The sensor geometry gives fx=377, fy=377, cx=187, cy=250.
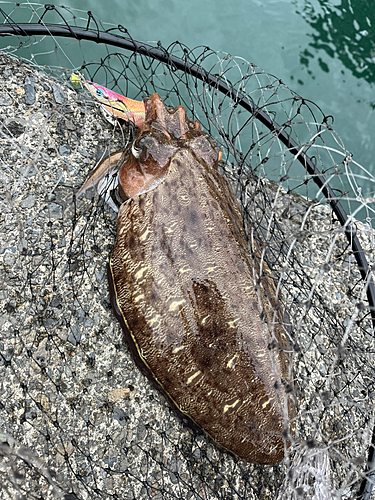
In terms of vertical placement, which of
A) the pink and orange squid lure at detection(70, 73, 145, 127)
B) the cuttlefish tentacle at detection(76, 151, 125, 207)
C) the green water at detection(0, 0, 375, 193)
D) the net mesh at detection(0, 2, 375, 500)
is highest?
the green water at detection(0, 0, 375, 193)

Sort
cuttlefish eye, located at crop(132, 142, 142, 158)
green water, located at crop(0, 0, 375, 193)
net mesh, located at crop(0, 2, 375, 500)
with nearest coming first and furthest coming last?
net mesh, located at crop(0, 2, 375, 500) < cuttlefish eye, located at crop(132, 142, 142, 158) < green water, located at crop(0, 0, 375, 193)

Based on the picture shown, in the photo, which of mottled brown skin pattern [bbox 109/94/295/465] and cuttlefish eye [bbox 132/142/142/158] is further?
cuttlefish eye [bbox 132/142/142/158]

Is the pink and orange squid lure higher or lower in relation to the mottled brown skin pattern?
higher

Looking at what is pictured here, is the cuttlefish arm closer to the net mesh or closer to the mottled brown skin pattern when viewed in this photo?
the net mesh

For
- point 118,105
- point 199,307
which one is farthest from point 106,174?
point 199,307

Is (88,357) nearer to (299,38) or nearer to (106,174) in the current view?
(106,174)

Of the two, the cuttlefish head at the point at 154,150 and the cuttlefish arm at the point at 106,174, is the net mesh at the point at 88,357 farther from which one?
the cuttlefish head at the point at 154,150

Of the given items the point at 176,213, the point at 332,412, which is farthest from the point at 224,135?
the point at 332,412

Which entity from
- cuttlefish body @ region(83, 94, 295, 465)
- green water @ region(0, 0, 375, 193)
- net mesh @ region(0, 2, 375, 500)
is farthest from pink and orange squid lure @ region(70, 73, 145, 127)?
green water @ region(0, 0, 375, 193)

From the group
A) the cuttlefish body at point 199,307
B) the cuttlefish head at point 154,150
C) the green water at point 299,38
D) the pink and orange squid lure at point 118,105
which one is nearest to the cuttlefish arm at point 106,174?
the cuttlefish head at point 154,150
